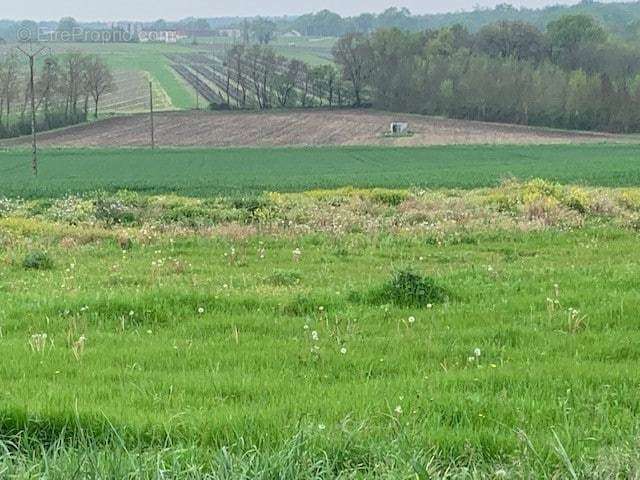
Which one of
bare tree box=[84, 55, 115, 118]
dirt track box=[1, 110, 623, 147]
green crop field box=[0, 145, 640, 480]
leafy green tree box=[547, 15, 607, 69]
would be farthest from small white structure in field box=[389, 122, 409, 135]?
green crop field box=[0, 145, 640, 480]

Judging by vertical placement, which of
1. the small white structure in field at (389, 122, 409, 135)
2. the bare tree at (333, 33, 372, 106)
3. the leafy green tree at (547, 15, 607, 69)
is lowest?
the small white structure in field at (389, 122, 409, 135)

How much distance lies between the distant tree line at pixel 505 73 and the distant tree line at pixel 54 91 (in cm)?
3149

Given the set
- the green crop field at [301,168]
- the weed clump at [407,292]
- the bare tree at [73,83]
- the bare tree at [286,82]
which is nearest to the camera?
the weed clump at [407,292]

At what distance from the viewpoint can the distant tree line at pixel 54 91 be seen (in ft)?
290

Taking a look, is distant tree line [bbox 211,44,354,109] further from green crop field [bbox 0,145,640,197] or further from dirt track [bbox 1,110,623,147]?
green crop field [bbox 0,145,640,197]

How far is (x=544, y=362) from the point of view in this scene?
21.1 ft

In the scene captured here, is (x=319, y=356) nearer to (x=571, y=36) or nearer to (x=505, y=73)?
(x=505, y=73)

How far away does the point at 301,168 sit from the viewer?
174 feet

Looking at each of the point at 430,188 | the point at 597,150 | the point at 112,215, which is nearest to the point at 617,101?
the point at 597,150

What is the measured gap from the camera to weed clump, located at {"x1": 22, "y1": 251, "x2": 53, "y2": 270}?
13.6 meters

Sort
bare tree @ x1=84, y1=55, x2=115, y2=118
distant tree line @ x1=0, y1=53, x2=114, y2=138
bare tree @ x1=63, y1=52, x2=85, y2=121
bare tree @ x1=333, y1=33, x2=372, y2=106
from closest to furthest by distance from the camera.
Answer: distant tree line @ x1=0, y1=53, x2=114, y2=138, bare tree @ x1=63, y1=52, x2=85, y2=121, bare tree @ x1=84, y1=55, x2=115, y2=118, bare tree @ x1=333, y1=33, x2=372, y2=106

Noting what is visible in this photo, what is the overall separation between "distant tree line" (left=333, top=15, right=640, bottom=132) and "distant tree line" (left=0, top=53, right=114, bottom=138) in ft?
103

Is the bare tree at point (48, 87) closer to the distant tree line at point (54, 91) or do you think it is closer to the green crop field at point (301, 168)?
the distant tree line at point (54, 91)

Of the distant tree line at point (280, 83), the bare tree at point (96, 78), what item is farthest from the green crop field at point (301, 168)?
the distant tree line at point (280, 83)
